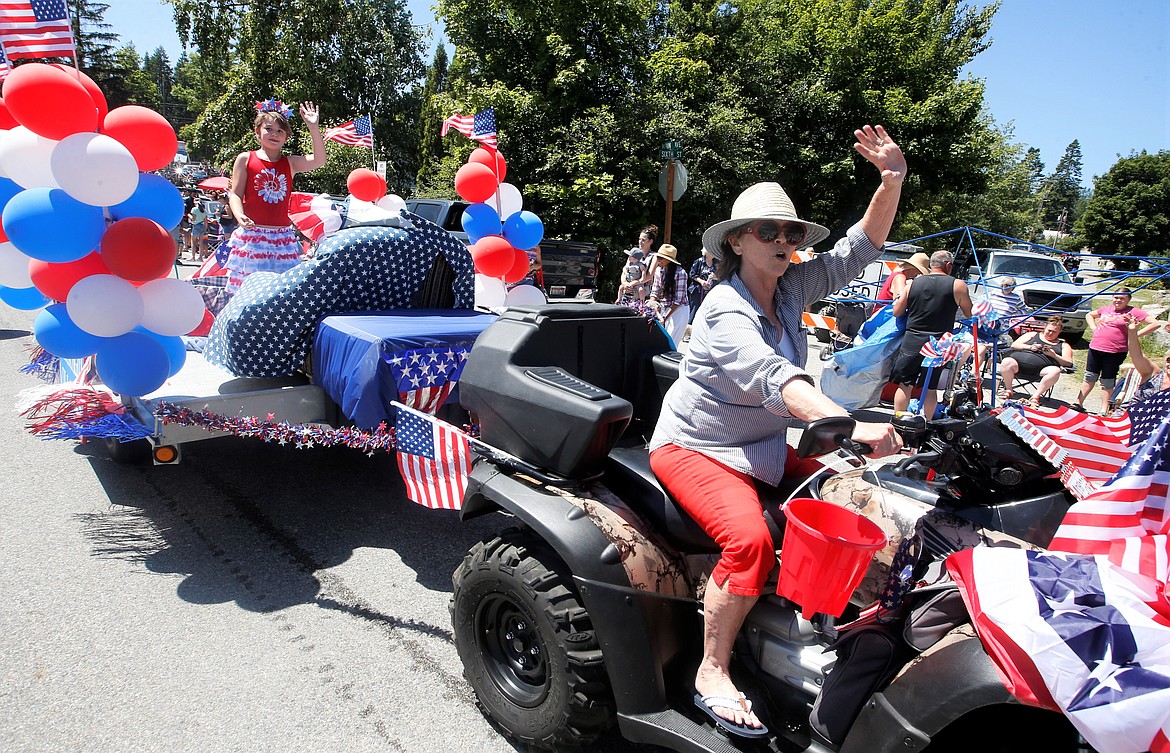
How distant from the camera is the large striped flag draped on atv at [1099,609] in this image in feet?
4.26

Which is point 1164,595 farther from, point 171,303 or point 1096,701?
point 171,303

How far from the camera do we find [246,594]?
11.5ft

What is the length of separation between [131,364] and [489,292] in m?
3.24

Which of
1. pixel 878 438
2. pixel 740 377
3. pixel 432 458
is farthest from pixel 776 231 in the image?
pixel 432 458

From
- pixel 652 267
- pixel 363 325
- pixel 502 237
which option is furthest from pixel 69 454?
pixel 652 267

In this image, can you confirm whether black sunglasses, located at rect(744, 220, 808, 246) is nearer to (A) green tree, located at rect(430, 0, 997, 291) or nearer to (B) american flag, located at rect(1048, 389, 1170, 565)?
(B) american flag, located at rect(1048, 389, 1170, 565)

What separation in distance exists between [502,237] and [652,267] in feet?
10.3

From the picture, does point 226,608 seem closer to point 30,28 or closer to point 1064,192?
point 30,28

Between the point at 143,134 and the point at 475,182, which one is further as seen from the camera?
the point at 475,182

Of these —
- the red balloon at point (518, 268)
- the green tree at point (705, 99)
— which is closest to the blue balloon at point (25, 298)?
the red balloon at point (518, 268)

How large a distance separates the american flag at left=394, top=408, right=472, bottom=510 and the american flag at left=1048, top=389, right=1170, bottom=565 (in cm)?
239

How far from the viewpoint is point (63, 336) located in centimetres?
372

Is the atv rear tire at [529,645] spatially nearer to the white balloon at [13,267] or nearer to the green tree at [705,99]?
the white balloon at [13,267]

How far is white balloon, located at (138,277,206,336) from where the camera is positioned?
3916 mm
